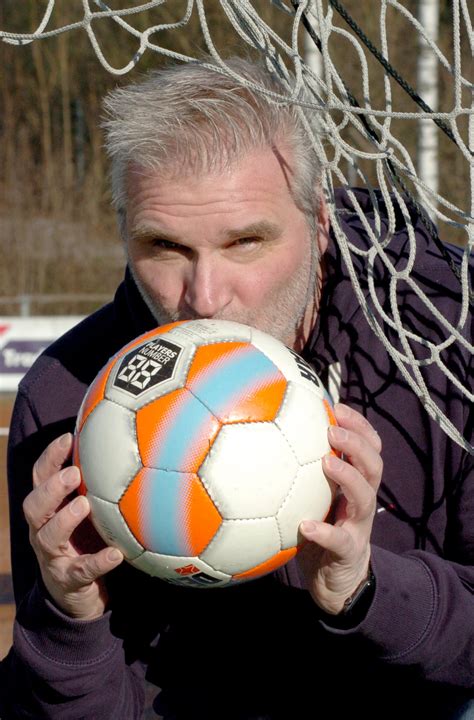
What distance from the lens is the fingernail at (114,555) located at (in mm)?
2520

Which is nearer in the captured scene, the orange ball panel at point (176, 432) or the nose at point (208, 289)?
the orange ball panel at point (176, 432)

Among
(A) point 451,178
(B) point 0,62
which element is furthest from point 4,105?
(A) point 451,178

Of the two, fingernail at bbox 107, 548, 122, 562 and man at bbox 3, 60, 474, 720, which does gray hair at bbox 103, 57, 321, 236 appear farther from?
fingernail at bbox 107, 548, 122, 562

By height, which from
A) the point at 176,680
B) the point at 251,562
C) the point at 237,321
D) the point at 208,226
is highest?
the point at 208,226

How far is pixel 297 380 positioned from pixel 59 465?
0.61 metres

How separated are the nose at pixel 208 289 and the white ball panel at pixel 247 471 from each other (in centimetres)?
48

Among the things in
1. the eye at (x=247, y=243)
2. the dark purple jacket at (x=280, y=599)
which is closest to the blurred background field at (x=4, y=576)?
the dark purple jacket at (x=280, y=599)

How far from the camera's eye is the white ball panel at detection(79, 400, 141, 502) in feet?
8.00

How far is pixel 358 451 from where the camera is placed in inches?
95.8

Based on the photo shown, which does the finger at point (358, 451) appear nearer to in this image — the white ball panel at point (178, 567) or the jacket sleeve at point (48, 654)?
the white ball panel at point (178, 567)

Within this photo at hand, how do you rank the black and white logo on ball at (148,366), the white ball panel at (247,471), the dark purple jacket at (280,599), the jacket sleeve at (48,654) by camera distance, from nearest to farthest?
the white ball panel at (247,471)
the black and white logo on ball at (148,366)
the jacket sleeve at (48,654)
the dark purple jacket at (280,599)

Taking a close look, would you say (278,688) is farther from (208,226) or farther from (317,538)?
(208,226)

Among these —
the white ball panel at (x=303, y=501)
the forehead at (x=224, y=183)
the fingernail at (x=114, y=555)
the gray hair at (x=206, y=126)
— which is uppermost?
the gray hair at (x=206, y=126)

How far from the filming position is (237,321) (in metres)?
2.88
